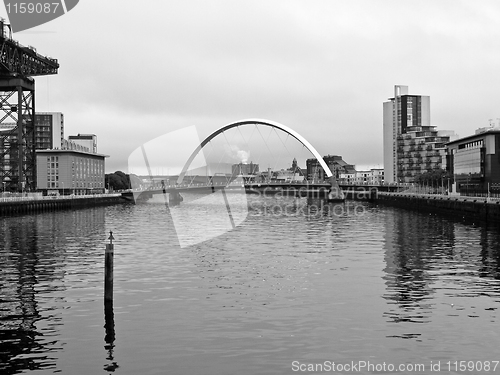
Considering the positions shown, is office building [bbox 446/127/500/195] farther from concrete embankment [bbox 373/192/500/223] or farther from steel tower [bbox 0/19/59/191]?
steel tower [bbox 0/19/59/191]

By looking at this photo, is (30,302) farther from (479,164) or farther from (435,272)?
(479,164)

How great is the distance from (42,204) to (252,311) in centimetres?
9474

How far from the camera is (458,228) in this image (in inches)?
2574

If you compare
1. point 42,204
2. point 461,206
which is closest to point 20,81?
point 42,204

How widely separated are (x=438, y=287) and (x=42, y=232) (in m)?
44.2

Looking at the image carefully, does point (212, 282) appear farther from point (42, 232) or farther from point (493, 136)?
point (493, 136)

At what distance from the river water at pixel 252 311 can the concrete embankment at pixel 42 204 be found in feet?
174

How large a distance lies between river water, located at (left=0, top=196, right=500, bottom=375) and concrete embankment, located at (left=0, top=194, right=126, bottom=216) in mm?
53107

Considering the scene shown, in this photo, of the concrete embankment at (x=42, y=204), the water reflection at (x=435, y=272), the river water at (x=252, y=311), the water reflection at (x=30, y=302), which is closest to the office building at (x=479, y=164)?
the water reflection at (x=435, y=272)

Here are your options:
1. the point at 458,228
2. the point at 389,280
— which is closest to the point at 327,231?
the point at 458,228

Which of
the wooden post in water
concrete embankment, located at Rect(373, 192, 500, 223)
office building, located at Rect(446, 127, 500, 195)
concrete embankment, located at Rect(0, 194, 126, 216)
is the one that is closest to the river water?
the wooden post in water

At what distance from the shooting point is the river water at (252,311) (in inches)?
708

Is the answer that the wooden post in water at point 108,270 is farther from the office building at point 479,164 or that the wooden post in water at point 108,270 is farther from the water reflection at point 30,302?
the office building at point 479,164

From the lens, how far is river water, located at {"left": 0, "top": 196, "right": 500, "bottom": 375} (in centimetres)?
1798
